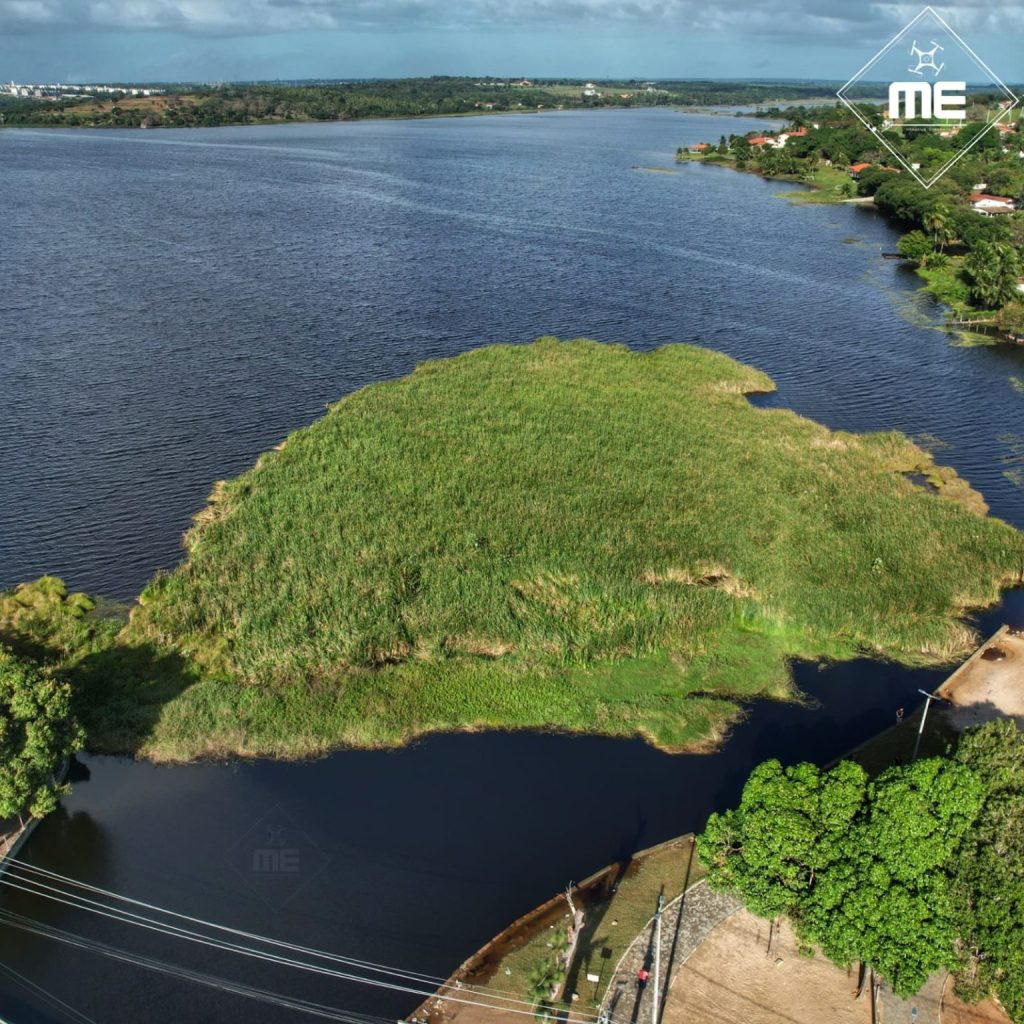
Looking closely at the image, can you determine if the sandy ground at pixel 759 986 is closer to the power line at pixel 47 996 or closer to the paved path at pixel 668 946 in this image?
the paved path at pixel 668 946

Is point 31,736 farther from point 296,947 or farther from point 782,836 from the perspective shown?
point 782,836

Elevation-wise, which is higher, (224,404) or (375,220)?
(375,220)

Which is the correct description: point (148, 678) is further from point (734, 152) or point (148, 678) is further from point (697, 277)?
point (734, 152)

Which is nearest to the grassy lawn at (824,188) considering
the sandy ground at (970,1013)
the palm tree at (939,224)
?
the palm tree at (939,224)

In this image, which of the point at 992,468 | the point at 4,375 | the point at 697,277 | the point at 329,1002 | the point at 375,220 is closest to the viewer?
the point at 329,1002

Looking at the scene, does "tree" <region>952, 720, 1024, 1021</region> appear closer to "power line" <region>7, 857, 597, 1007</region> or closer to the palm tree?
"power line" <region>7, 857, 597, 1007</region>

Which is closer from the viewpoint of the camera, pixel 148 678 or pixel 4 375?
pixel 148 678

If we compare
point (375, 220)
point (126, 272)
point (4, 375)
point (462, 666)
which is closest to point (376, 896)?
point (462, 666)
